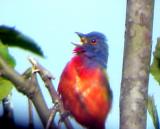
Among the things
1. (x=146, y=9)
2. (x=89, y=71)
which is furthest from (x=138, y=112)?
(x=89, y=71)

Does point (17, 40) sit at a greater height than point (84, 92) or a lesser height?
greater

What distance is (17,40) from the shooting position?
1.85ft

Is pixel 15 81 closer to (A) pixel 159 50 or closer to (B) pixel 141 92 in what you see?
(B) pixel 141 92

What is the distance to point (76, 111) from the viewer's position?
75 centimetres

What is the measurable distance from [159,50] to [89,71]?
203 millimetres

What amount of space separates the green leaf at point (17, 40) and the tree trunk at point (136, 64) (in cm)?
13

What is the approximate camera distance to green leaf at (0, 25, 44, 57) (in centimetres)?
55

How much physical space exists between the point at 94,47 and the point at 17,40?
0.65 meters

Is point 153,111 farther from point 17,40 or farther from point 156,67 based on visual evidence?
point 17,40

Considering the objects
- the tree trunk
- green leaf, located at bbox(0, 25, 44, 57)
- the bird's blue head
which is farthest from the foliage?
the bird's blue head

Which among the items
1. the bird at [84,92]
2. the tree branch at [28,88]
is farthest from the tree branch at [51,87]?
the bird at [84,92]

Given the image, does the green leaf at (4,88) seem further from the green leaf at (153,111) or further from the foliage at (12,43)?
the green leaf at (153,111)

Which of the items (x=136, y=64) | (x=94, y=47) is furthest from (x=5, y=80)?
(x=94, y=47)

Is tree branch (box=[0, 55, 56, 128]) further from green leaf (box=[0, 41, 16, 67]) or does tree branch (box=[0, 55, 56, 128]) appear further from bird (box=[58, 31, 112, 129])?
bird (box=[58, 31, 112, 129])
